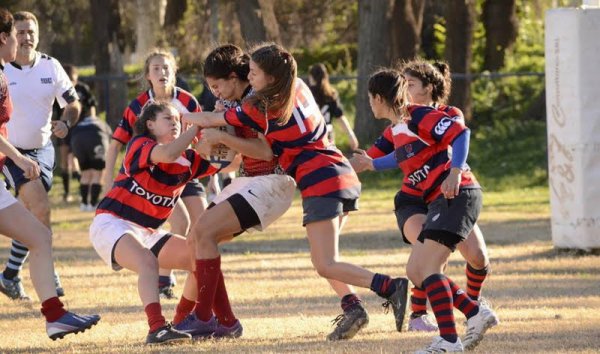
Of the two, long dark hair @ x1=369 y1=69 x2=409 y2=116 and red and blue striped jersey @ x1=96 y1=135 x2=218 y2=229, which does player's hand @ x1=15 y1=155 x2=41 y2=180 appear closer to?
red and blue striped jersey @ x1=96 y1=135 x2=218 y2=229

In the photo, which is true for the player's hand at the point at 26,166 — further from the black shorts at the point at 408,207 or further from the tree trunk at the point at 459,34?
the tree trunk at the point at 459,34

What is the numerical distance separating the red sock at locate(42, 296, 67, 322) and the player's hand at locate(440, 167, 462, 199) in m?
2.16

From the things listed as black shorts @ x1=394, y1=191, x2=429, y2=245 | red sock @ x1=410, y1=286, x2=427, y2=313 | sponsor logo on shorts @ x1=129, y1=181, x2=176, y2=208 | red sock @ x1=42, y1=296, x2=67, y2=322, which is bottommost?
red sock @ x1=410, y1=286, x2=427, y2=313

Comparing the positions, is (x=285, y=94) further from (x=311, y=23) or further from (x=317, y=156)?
(x=311, y=23)

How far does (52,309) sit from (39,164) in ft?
8.57

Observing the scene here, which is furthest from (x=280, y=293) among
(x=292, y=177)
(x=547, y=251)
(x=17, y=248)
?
(x=547, y=251)

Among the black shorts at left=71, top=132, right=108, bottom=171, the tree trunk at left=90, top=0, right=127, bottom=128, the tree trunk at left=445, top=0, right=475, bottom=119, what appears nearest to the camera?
the black shorts at left=71, top=132, right=108, bottom=171

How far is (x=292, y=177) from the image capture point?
7.31 metres

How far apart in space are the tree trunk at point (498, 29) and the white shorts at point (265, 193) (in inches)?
831

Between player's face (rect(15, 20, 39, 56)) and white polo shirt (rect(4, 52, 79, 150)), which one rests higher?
player's face (rect(15, 20, 39, 56))

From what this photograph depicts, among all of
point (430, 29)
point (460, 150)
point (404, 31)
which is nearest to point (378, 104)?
point (460, 150)

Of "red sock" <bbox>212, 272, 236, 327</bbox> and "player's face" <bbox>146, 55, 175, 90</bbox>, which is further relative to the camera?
"player's face" <bbox>146, 55, 175, 90</bbox>

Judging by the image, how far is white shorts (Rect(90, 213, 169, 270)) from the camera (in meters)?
7.38

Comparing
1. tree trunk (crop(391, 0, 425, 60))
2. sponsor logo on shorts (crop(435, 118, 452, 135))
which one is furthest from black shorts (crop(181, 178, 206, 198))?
tree trunk (crop(391, 0, 425, 60))
